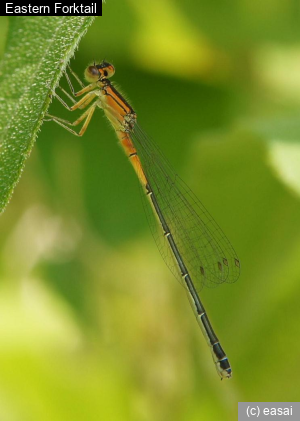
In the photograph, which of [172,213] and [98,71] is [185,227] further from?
[98,71]

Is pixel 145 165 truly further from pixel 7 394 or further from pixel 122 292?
pixel 7 394

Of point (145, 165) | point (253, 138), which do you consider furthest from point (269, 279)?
point (145, 165)

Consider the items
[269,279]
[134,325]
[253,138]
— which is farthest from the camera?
[134,325]

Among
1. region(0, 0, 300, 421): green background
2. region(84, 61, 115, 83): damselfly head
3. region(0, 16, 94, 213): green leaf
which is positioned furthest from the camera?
region(84, 61, 115, 83): damselfly head

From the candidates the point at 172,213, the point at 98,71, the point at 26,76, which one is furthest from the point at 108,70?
the point at 26,76

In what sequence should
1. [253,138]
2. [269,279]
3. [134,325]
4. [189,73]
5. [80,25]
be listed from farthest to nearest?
[189,73] → [134,325] → [269,279] → [253,138] → [80,25]

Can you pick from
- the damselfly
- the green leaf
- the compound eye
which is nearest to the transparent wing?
the damselfly

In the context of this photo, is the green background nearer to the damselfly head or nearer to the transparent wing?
the transparent wing
